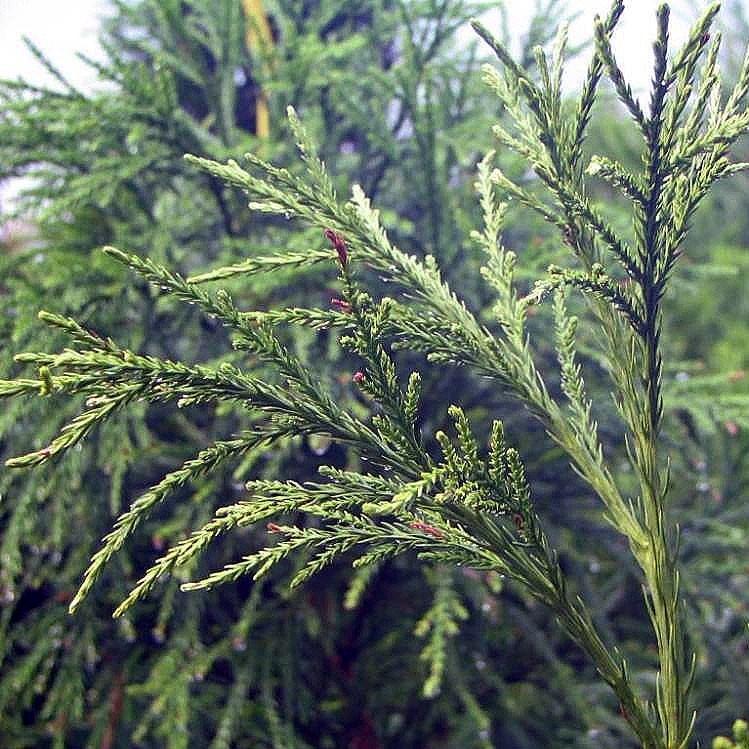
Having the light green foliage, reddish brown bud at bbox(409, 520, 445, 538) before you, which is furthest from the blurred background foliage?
the light green foliage

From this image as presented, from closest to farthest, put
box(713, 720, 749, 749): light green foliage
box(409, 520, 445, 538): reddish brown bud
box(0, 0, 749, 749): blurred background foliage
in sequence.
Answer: box(713, 720, 749, 749): light green foliage
box(409, 520, 445, 538): reddish brown bud
box(0, 0, 749, 749): blurred background foliage

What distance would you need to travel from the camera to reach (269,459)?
2170 millimetres

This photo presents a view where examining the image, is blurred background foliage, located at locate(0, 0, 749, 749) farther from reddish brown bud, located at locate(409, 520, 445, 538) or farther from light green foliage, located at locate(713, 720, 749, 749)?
light green foliage, located at locate(713, 720, 749, 749)

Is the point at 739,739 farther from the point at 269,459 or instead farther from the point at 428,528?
the point at 269,459

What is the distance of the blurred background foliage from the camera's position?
204 cm

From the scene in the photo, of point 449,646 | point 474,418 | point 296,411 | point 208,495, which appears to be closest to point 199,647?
point 208,495

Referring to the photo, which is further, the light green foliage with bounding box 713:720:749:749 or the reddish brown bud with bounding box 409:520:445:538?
the reddish brown bud with bounding box 409:520:445:538

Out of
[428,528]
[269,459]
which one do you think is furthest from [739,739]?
[269,459]

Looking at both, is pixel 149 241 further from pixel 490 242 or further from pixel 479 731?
pixel 479 731

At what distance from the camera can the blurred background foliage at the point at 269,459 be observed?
6.68 ft

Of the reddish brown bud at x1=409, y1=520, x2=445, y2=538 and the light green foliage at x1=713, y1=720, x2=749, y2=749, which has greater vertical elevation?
the reddish brown bud at x1=409, y1=520, x2=445, y2=538

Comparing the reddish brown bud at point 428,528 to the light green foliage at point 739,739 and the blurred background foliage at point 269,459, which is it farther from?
the blurred background foliage at point 269,459

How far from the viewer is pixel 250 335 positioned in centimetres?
104

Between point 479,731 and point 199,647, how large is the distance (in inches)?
29.9
